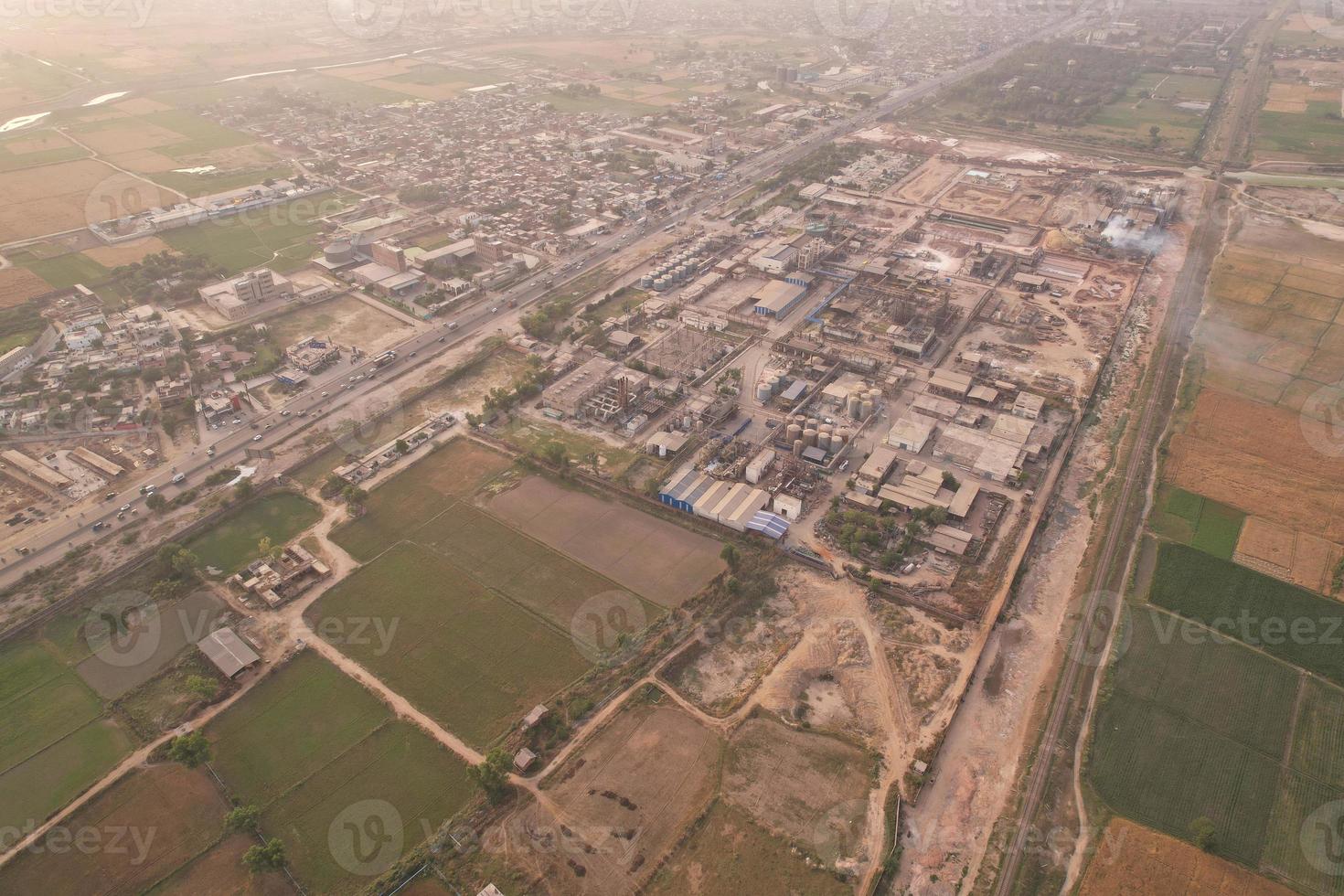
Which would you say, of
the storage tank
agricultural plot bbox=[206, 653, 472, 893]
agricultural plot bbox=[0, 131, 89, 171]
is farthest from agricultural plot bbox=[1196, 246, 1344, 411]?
agricultural plot bbox=[0, 131, 89, 171]

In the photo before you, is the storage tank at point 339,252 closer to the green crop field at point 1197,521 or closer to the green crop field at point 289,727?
the green crop field at point 289,727

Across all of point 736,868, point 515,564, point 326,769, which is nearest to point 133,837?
point 326,769

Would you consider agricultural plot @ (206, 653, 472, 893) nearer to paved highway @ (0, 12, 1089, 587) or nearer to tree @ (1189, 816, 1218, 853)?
paved highway @ (0, 12, 1089, 587)

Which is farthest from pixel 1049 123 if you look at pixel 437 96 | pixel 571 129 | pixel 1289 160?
pixel 437 96

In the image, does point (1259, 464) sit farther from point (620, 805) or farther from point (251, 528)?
point (251, 528)

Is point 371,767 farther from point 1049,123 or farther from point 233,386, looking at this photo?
point 1049,123

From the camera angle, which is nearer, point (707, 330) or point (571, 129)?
point (707, 330)
